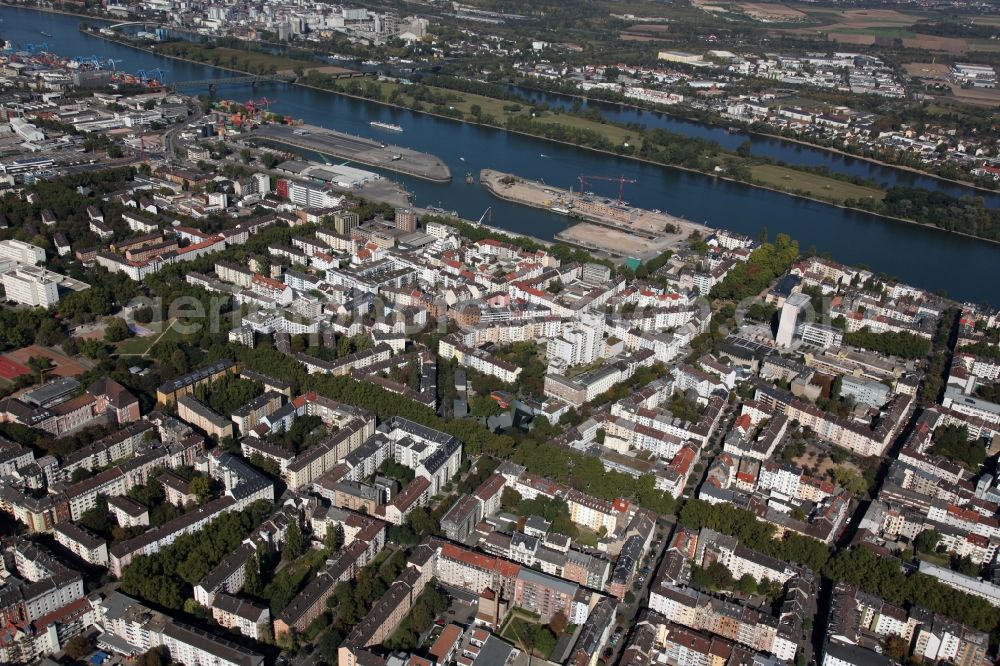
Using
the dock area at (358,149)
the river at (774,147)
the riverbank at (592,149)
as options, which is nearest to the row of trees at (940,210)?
the riverbank at (592,149)

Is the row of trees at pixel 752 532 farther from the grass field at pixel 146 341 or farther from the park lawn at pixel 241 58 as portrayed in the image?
the park lawn at pixel 241 58

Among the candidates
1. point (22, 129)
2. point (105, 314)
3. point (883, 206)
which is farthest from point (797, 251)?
point (22, 129)

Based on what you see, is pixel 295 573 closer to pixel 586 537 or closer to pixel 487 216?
pixel 586 537

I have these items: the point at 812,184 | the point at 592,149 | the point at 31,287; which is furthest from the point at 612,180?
the point at 31,287

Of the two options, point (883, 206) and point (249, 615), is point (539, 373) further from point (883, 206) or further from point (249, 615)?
point (883, 206)

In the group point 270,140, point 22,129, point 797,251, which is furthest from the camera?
point 270,140

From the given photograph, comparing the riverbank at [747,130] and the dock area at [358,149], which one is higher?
the riverbank at [747,130]
